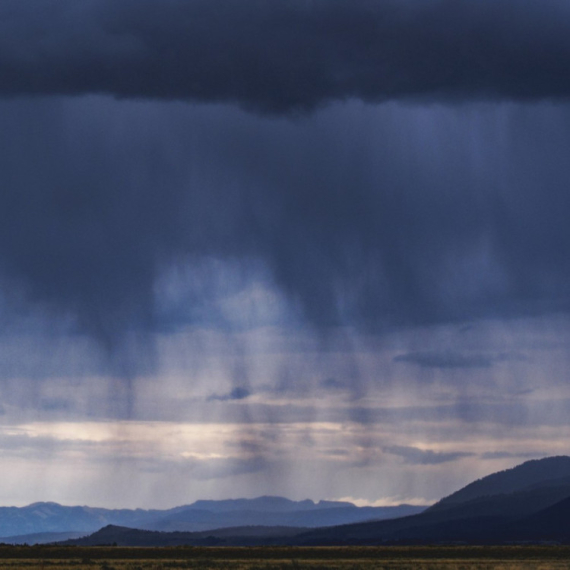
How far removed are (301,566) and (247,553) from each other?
47.5 meters

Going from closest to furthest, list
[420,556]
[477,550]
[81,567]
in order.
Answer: [81,567], [420,556], [477,550]

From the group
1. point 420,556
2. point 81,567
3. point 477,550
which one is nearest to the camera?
point 81,567

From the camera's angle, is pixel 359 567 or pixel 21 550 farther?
pixel 21 550

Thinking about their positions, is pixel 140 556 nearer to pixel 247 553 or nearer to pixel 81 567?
pixel 247 553

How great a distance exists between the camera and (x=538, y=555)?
575 ft

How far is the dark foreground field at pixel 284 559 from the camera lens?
438ft

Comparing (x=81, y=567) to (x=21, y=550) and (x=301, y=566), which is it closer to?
(x=301, y=566)

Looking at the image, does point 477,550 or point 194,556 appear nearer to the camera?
point 194,556

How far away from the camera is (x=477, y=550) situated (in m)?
187

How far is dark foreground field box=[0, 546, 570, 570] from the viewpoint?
5256 inches

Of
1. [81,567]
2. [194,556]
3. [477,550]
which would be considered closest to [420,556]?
[477,550]

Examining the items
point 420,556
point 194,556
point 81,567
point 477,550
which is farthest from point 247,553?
point 81,567

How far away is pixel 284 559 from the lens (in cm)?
16125

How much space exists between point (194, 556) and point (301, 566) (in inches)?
1824
